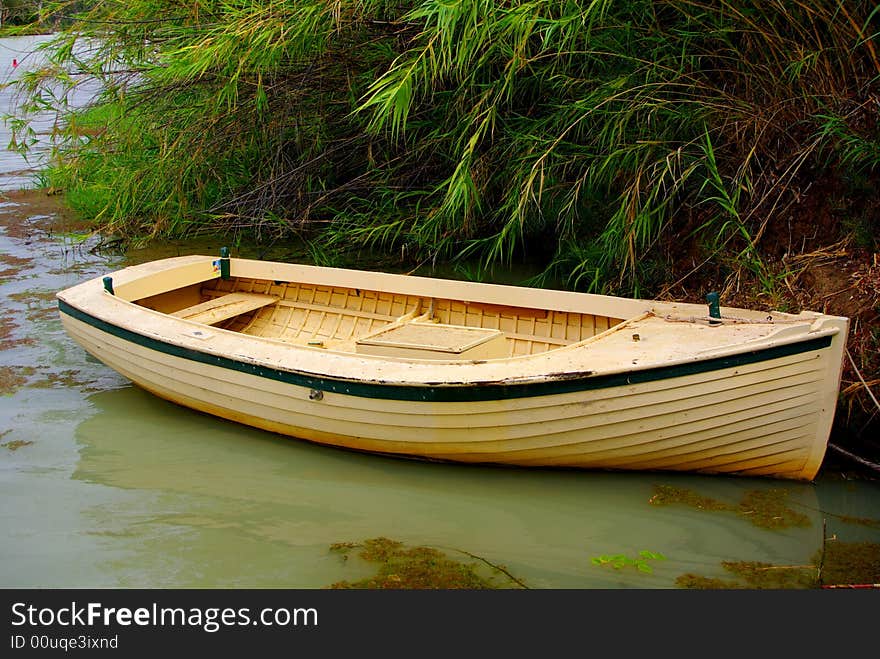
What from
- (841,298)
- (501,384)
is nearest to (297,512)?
(501,384)

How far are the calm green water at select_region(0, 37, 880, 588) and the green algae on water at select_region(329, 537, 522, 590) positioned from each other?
62 mm

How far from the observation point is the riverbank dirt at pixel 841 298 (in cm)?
442

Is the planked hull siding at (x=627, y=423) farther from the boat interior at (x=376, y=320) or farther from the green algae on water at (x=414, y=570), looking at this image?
the green algae on water at (x=414, y=570)

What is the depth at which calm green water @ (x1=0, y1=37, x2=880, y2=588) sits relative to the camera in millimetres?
3705

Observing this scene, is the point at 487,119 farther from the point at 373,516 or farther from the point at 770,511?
the point at 770,511

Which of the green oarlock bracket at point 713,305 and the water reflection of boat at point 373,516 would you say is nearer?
the water reflection of boat at point 373,516

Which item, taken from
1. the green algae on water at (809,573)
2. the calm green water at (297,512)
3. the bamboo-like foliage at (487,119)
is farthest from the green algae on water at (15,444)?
the green algae on water at (809,573)

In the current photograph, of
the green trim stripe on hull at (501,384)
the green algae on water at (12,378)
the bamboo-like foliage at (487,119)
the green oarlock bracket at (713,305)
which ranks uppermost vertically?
the bamboo-like foliage at (487,119)

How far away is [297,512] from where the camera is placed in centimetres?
420

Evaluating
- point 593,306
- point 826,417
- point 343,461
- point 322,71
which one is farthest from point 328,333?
point 826,417

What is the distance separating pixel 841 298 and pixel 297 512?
2815mm

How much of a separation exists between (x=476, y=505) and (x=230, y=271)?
2735 mm

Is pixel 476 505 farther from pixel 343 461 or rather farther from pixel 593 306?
pixel 593 306

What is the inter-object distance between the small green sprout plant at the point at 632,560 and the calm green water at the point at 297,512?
3cm
